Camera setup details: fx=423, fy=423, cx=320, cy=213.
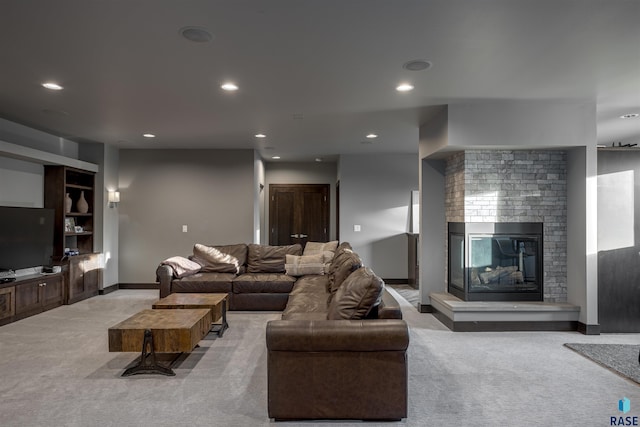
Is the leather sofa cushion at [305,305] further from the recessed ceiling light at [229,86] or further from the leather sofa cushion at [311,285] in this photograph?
the recessed ceiling light at [229,86]

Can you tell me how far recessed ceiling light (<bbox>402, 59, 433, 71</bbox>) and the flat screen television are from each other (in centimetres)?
501

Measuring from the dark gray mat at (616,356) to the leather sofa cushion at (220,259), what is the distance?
14.1ft

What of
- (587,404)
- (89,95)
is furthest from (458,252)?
(89,95)

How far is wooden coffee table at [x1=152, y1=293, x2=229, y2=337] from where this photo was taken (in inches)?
167

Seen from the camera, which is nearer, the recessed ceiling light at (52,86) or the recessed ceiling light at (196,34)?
the recessed ceiling light at (196,34)

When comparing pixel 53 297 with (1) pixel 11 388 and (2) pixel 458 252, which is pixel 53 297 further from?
(2) pixel 458 252

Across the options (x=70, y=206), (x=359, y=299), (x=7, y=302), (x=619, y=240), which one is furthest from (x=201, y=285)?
(x=619, y=240)

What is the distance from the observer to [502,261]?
5.04m

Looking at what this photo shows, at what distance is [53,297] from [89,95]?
A: 10.2ft

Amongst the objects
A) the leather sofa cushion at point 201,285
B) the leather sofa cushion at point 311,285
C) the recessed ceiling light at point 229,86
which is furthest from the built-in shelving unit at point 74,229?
the recessed ceiling light at point 229,86

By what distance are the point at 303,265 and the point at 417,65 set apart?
3.47 meters

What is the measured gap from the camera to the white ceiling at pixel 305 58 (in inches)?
100

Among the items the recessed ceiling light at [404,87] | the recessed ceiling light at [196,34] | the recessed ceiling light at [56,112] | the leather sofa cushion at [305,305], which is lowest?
the leather sofa cushion at [305,305]

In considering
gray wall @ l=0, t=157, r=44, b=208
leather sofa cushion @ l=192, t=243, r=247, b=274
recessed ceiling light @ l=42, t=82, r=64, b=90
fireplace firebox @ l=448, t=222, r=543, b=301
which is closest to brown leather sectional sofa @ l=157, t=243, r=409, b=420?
fireplace firebox @ l=448, t=222, r=543, b=301
